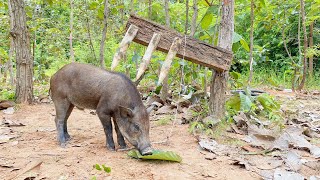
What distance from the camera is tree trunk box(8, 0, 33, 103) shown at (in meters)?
8.24

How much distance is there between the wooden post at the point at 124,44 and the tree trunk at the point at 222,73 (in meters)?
1.42

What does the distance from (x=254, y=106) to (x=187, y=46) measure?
6.23 ft

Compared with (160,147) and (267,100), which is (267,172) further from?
(267,100)

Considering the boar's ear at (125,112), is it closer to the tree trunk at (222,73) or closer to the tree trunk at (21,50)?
the tree trunk at (222,73)

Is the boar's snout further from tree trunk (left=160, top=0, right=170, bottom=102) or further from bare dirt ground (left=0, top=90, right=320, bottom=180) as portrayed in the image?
tree trunk (left=160, top=0, right=170, bottom=102)

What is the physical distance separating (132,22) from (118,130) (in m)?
1.55

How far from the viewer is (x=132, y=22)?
529 cm

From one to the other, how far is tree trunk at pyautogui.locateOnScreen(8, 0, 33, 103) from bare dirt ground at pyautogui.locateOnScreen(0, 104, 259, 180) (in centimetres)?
196

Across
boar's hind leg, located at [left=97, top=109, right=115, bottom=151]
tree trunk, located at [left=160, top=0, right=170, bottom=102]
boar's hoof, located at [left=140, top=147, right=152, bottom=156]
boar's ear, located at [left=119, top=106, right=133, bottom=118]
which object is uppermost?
tree trunk, located at [left=160, top=0, right=170, bottom=102]

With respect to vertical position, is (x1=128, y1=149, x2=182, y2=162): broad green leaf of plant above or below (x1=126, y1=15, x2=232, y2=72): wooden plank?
below

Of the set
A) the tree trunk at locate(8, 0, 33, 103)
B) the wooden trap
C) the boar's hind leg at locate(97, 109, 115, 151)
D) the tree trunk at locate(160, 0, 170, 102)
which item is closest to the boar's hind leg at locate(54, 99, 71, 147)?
the boar's hind leg at locate(97, 109, 115, 151)

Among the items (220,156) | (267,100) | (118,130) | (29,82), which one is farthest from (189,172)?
(29,82)

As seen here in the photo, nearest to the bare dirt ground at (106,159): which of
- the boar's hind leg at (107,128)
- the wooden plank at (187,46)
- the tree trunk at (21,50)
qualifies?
the boar's hind leg at (107,128)

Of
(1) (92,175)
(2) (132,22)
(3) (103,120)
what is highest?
(2) (132,22)
